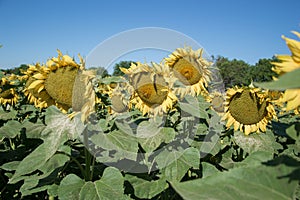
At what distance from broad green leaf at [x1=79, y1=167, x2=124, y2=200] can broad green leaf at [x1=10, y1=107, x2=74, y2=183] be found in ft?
1.06

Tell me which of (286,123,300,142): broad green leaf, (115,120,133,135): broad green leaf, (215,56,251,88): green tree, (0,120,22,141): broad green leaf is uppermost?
(215,56,251,88): green tree

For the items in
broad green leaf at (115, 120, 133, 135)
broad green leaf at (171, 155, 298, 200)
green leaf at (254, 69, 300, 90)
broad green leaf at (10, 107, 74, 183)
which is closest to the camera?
green leaf at (254, 69, 300, 90)

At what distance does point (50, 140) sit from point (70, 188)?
338 mm

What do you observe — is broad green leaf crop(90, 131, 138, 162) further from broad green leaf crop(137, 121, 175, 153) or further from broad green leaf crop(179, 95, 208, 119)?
broad green leaf crop(179, 95, 208, 119)

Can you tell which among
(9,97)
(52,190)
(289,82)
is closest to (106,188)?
(52,190)

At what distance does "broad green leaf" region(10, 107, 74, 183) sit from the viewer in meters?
1.81

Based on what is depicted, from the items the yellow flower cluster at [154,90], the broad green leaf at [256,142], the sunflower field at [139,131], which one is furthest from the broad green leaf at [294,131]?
the broad green leaf at [256,142]

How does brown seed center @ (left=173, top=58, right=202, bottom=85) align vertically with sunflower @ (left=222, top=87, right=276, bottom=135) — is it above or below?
above

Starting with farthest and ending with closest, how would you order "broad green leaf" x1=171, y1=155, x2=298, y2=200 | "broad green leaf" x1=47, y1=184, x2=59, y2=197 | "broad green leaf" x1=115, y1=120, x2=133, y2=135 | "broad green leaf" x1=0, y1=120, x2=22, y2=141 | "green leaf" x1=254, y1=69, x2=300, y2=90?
"broad green leaf" x1=0, y1=120, x2=22, y2=141
"broad green leaf" x1=115, y1=120, x2=133, y2=135
"broad green leaf" x1=47, y1=184, x2=59, y2=197
"broad green leaf" x1=171, y1=155, x2=298, y2=200
"green leaf" x1=254, y1=69, x2=300, y2=90

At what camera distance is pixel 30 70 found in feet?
10.0

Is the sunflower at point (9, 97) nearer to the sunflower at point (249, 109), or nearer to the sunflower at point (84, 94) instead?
the sunflower at point (84, 94)

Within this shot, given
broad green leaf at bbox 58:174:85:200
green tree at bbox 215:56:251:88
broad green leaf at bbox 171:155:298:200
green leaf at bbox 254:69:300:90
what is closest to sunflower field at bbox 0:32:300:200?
broad green leaf at bbox 58:174:85:200

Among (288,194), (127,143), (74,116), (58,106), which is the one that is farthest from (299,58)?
(58,106)

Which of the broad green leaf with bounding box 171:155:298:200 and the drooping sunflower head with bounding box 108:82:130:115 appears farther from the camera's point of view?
the drooping sunflower head with bounding box 108:82:130:115
